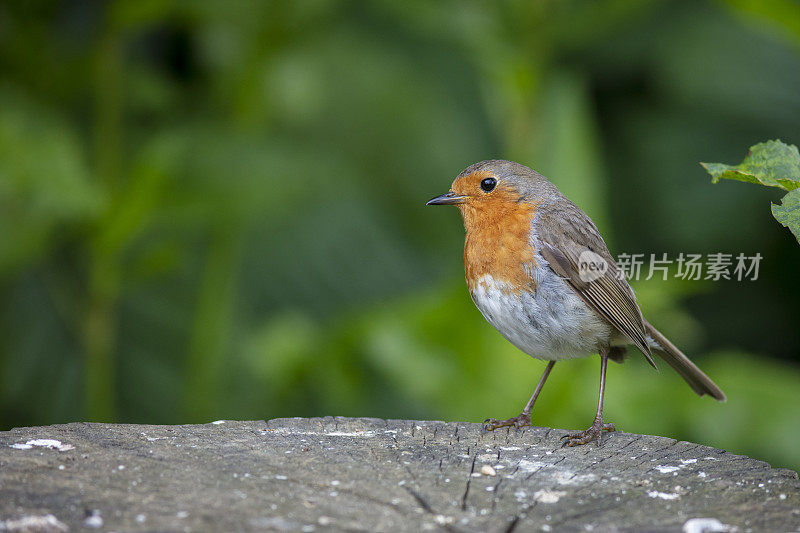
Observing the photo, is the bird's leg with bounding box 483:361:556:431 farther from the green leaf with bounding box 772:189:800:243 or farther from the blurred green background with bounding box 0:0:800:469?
the green leaf with bounding box 772:189:800:243

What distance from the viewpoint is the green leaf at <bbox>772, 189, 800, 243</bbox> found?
221 centimetres

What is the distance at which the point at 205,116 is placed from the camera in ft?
16.2

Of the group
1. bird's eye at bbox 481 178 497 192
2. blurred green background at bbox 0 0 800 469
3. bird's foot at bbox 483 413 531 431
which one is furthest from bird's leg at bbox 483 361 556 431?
bird's eye at bbox 481 178 497 192

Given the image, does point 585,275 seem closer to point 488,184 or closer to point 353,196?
point 488,184

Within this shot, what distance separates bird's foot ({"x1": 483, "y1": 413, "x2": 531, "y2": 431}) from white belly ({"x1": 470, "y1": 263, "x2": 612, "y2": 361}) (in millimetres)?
243

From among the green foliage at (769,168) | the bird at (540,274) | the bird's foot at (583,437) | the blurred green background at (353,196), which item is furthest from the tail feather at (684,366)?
the green foliage at (769,168)

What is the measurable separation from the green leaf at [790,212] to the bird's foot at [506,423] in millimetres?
1106

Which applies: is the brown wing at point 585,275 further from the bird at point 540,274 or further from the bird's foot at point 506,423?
the bird's foot at point 506,423

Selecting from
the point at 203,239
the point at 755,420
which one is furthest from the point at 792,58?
the point at 203,239

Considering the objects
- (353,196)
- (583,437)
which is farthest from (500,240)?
(353,196)

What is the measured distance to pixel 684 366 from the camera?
147 inches

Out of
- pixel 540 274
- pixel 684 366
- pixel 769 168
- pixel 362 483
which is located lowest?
pixel 362 483

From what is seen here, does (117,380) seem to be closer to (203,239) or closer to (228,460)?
(203,239)

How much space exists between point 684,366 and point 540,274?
79 centimetres
